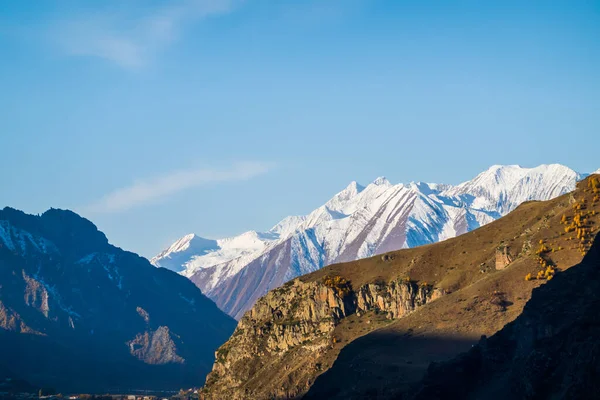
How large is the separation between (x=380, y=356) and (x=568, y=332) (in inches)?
2827

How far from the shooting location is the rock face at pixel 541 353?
384 ft

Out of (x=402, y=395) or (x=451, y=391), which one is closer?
(x=451, y=391)

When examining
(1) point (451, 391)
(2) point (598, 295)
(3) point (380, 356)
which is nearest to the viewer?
(2) point (598, 295)

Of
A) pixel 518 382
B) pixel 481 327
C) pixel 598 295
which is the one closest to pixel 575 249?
pixel 481 327

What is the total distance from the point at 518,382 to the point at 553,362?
322 inches

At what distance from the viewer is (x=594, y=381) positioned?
10312 centimetres

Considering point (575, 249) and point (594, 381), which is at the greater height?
point (575, 249)

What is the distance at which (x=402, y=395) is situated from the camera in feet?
528

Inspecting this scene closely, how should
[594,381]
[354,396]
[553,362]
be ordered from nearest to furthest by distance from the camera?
[594,381], [553,362], [354,396]

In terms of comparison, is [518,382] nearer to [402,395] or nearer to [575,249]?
[402,395]

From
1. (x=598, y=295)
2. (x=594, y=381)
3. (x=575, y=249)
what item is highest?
(x=575, y=249)

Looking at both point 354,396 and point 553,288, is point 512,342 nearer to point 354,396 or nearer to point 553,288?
point 553,288

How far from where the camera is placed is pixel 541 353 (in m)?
127

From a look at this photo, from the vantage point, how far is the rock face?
117044 millimetres
